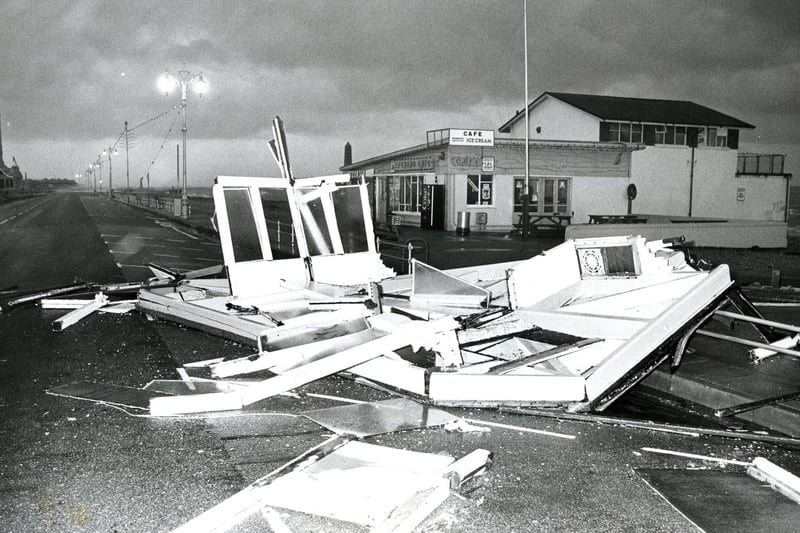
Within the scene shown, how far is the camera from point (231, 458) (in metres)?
5.23

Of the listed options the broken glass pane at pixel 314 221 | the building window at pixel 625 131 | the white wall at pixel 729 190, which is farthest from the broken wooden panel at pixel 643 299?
the building window at pixel 625 131

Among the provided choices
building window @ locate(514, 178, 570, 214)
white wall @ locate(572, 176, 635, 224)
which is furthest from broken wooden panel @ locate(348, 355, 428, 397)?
white wall @ locate(572, 176, 635, 224)

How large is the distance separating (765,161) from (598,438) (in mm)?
42360

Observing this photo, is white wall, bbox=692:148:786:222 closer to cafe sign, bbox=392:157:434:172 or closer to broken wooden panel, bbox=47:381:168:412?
cafe sign, bbox=392:157:434:172

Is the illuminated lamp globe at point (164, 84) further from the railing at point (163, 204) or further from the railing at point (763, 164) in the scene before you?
the railing at point (763, 164)

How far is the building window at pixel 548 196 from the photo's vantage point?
34969mm

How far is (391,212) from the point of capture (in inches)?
1540

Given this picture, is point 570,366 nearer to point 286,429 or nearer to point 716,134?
point 286,429

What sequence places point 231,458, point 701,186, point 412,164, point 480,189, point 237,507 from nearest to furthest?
1. point 237,507
2. point 231,458
3. point 480,189
4. point 412,164
5. point 701,186

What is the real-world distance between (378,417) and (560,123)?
41924 millimetres

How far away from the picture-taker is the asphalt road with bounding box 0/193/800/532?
4.27 metres

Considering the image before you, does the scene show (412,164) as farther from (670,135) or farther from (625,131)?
(670,135)

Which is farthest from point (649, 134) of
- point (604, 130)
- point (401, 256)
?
point (401, 256)

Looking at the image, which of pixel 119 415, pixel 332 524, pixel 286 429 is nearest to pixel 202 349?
pixel 119 415
